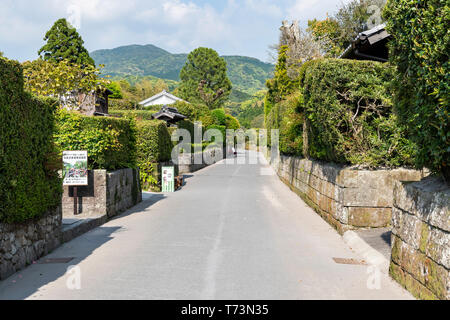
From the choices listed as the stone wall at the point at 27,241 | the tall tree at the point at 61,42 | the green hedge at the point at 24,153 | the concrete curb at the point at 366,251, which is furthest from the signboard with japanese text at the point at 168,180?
the tall tree at the point at 61,42

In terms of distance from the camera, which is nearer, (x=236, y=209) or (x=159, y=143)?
(x=236, y=209)

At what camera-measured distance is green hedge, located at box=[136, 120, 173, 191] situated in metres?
17.7

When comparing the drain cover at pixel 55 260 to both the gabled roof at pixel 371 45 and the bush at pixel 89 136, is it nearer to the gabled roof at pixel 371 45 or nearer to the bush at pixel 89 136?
the bush at pixel 89 136

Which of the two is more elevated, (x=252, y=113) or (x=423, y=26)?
(x=252, y=113)

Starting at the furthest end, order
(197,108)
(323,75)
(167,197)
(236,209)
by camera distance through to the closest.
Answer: (197,108), (167,197), (236,209), (323,75)

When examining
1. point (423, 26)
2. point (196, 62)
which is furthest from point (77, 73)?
point (196, 62)

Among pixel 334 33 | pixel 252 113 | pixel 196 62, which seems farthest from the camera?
pixel 252 113

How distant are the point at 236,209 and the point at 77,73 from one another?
7334 mm

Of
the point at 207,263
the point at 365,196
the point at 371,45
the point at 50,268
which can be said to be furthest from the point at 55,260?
the point at 371,45

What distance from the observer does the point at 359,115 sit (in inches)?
370

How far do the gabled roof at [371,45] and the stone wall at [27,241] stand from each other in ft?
29.8

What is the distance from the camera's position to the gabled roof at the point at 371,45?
35.4 feet

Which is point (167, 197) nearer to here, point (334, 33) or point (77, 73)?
point (77, 73)
